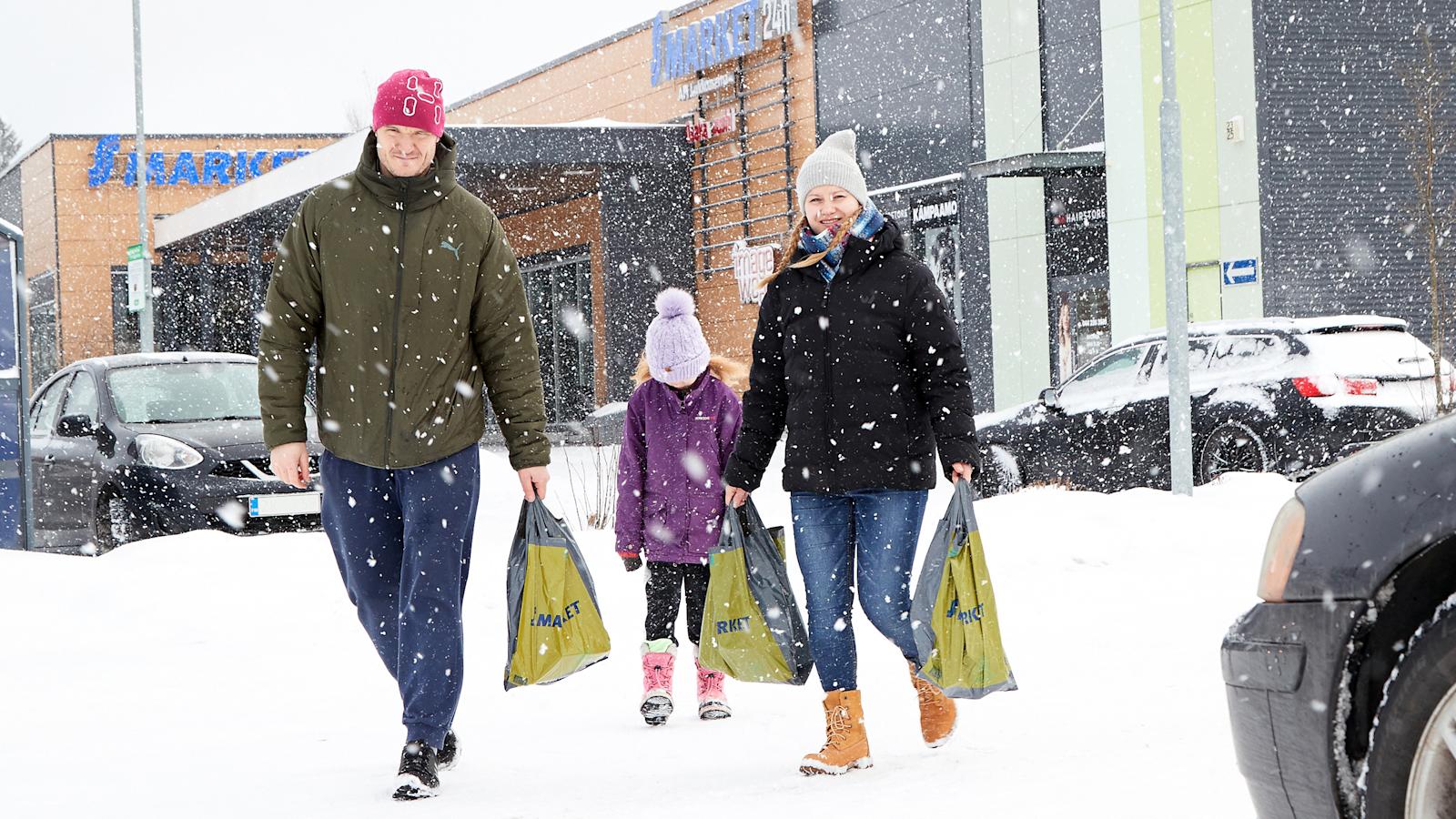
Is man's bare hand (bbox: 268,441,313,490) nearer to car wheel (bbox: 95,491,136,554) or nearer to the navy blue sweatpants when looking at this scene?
the navy blue sweatpants

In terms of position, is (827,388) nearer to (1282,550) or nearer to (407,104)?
(407,104)

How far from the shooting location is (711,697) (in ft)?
19.0

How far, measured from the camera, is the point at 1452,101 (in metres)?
19.4

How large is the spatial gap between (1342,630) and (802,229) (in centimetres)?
256

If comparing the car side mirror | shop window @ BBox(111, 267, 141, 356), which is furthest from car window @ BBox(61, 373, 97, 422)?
shop window @ BBox(111, 267, 141, 356)

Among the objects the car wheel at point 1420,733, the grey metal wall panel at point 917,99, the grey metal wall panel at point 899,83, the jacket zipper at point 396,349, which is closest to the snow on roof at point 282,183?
the grey metal wall panel at point 899,83

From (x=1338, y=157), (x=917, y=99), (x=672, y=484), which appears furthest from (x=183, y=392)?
(x=917, y=99)

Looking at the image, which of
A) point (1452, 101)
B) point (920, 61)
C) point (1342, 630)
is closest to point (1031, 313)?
point (920, 61)

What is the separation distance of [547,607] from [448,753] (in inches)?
20.9

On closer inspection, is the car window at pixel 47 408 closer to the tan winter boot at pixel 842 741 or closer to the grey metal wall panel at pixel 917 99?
the tan winter boot at pixel 842 741

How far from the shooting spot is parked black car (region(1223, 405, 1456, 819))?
2631 mm

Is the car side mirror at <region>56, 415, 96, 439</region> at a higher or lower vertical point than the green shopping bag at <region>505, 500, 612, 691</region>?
higher

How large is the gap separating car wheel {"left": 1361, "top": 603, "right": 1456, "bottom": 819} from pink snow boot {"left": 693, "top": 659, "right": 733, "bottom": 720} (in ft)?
10.8

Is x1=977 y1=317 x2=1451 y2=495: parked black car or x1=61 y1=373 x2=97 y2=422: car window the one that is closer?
x1=61 y1=373 x2=97 y2=422: car window
